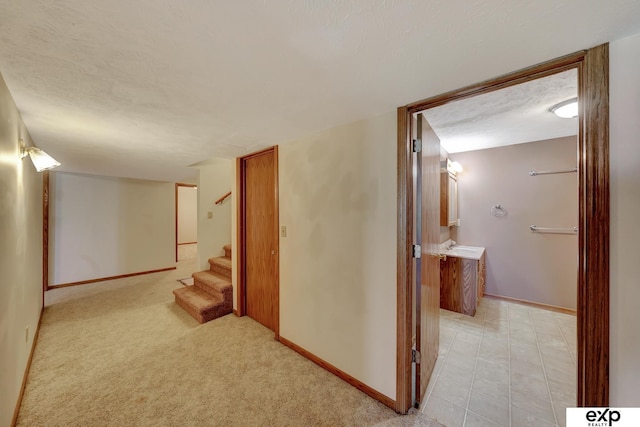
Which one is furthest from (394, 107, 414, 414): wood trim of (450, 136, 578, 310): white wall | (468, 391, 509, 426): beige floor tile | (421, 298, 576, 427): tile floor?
(450, 136, 578, 310): white wall

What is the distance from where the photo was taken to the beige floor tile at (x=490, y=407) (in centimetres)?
148

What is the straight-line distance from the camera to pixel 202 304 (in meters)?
2.90

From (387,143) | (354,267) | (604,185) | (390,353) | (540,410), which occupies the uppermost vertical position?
(387,143)

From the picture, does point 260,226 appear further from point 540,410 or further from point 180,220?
point 180,220

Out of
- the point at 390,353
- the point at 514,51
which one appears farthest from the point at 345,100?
the point at 390,353

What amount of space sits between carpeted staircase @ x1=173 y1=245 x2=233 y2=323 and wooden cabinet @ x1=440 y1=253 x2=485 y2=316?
9.33 ft

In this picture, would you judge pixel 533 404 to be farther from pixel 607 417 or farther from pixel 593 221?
pixel 593 221

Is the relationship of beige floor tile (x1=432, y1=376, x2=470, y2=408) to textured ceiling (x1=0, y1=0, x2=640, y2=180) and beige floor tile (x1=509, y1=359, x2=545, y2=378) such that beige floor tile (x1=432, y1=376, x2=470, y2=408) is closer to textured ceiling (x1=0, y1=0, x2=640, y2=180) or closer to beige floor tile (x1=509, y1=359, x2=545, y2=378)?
beige floor tile (x1=509, y1=359, x2=545, y2=378)

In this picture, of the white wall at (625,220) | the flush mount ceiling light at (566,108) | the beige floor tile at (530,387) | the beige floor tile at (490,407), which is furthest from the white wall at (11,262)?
the flush mount ceiling light at (566,108)

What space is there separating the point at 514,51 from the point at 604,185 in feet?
2.22

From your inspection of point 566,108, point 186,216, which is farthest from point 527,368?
point 186,216

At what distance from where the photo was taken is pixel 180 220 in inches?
303

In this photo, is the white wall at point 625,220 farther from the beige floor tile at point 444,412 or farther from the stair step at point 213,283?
the stair step at point 213,283

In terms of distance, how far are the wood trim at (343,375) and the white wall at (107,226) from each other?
433 centimetres
